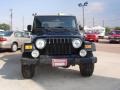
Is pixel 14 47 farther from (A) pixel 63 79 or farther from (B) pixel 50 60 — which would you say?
(B) pixel 50 60

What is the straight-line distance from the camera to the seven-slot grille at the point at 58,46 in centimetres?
979

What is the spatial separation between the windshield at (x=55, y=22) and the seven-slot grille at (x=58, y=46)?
6.05ft

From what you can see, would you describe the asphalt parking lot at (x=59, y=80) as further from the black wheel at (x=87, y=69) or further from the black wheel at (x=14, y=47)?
the black wheel at (x=14, y=47)

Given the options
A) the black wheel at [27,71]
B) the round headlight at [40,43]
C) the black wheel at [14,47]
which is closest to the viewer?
the round headlight at [40,43]

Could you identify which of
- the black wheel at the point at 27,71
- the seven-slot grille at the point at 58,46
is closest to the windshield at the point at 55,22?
the seven-slot grille at the point at 58,46

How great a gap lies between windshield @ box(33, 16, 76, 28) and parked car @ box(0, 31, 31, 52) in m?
8.53

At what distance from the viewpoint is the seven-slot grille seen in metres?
9.79

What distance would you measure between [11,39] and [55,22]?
949cm

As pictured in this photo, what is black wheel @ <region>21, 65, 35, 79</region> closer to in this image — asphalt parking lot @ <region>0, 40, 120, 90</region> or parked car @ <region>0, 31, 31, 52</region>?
asphalt parking lot @ <region>0, 40, 120, 90</region>

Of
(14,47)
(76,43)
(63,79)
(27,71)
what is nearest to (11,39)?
(14,47)

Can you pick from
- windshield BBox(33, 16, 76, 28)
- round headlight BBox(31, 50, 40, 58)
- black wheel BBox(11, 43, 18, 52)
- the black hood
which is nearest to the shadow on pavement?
round headlight BBox(31, 50, 40, 58)

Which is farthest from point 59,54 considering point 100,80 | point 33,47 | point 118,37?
point 118,37

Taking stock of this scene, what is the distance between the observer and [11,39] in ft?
68.0

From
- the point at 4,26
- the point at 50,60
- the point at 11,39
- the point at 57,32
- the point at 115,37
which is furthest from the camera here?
the point at 4,26
